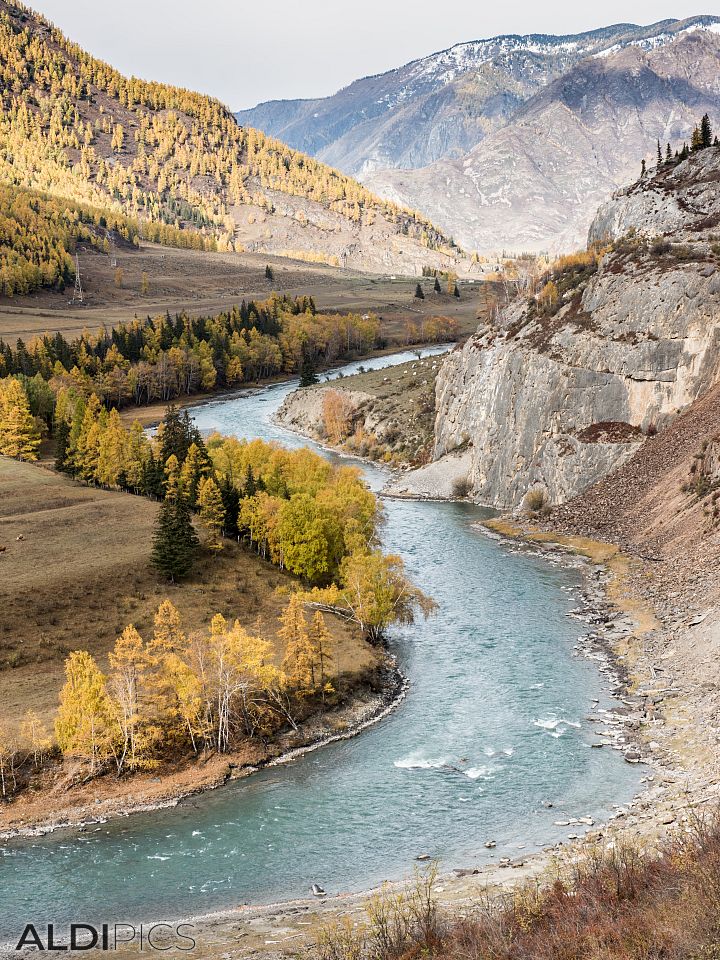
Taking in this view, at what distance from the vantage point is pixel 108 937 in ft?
111

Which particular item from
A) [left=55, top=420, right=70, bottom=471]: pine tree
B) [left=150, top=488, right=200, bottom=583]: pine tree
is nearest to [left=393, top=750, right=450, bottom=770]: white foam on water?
[left=150, top=488, right=200, bottom=583]: pine tree

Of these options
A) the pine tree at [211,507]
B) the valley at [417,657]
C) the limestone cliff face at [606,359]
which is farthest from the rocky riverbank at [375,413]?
the pine tree at [211,507]

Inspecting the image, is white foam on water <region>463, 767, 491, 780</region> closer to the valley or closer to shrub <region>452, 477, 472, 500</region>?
the valley

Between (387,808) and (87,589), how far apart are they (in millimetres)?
29468

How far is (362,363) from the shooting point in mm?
196500

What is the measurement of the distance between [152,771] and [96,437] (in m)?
53.2

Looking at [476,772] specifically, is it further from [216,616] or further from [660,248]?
[660,248]

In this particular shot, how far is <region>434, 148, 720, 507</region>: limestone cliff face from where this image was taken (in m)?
90.8

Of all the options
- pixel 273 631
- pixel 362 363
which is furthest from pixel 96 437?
pixel 362 363

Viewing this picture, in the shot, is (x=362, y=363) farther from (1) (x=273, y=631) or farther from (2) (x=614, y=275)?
(1) (x=273, y=631)

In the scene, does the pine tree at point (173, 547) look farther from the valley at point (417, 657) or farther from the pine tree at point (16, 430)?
the pine tree at point (16, 430)

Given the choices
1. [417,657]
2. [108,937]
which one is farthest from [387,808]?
[417,657]

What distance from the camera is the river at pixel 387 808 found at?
37656 mm

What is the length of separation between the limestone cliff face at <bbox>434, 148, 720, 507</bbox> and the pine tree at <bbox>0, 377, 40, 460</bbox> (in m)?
50.0
